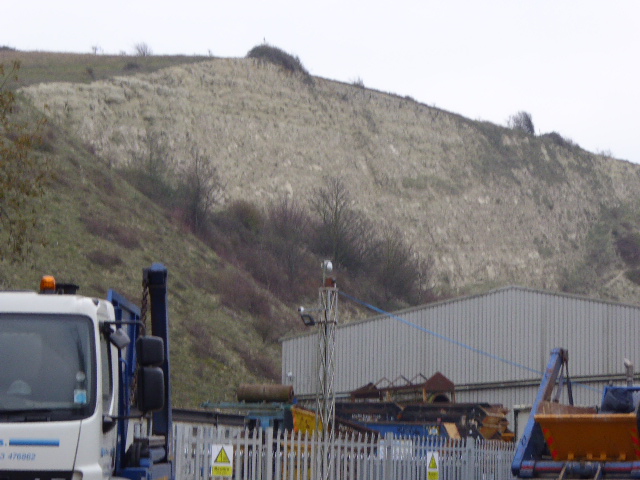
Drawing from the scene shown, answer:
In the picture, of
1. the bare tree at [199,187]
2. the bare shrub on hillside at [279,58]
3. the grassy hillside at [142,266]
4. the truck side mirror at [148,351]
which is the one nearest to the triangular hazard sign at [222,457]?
Result: the truck side mirror at [148,351]

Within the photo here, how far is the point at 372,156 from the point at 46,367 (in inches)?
2762

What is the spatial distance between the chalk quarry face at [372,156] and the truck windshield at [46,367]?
5415 cm

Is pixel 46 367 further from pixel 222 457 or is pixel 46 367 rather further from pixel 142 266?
pixel 142 266

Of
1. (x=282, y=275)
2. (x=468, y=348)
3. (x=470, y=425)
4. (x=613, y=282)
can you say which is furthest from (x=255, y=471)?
(x=613, y=282)

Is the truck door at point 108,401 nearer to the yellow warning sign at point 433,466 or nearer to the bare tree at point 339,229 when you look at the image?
the yellow warning sign at point 433,466

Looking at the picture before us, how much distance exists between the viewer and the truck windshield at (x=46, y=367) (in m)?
6.50

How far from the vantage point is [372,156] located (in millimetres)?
76062

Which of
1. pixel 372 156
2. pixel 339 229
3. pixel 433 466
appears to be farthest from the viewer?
pixel 372 156

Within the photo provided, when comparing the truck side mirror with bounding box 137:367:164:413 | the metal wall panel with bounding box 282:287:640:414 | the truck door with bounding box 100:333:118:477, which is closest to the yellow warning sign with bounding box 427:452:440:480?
the truck door with bounding box 100:333:118:477

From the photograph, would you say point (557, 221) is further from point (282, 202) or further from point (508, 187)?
point (282, 202)

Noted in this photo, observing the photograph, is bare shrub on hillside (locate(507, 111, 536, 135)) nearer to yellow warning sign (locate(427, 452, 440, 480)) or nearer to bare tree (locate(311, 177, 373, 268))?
bare tree (locate(311, 177, 373, 268))

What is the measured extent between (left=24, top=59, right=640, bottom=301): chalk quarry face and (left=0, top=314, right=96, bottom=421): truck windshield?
54.2 metres

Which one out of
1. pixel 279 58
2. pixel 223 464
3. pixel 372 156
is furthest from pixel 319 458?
pixel 279 58

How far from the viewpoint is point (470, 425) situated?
26.1 metres
